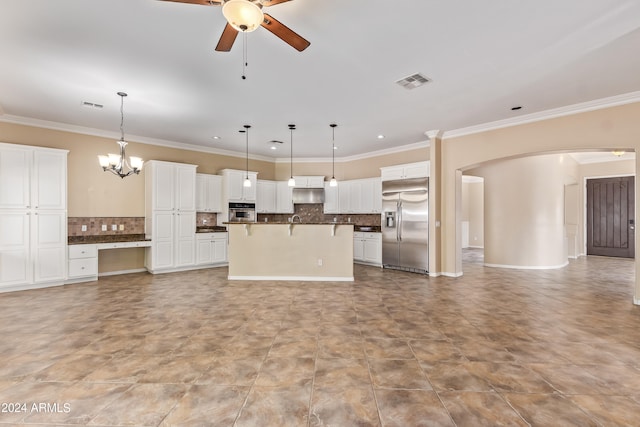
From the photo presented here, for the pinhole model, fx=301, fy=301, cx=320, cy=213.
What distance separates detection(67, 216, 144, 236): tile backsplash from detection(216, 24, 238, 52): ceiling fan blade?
215 inches

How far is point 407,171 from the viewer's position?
22.7 feet

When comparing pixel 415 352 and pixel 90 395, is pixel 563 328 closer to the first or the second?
pixel 415 352

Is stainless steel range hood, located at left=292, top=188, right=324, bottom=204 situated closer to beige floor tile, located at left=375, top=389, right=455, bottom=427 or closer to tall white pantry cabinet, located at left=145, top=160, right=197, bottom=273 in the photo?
tall white pantry cabinet, located at left=145, top=160, right=197, bottom=273

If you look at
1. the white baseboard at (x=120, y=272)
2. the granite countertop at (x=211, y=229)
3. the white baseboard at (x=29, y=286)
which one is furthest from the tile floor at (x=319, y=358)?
the granite countertop at (x=211, y=229)

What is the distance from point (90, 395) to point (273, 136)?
5552 mm

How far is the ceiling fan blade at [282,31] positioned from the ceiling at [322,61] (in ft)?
1.32

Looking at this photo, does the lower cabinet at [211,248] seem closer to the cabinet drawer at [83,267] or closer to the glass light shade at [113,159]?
the cabinet drawer at [83,267]

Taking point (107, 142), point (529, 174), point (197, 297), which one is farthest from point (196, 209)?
point (529, 174)

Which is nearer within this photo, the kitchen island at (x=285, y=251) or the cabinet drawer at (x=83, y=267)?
the cabinet drawer at (x=83, y=267)

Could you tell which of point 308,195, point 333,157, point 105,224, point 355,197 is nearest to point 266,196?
point 308,195

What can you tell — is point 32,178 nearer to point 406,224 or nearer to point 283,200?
point 283,200

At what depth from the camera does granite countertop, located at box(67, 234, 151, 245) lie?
5.70m

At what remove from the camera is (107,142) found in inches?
250

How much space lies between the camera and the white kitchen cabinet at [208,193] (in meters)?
7.35
